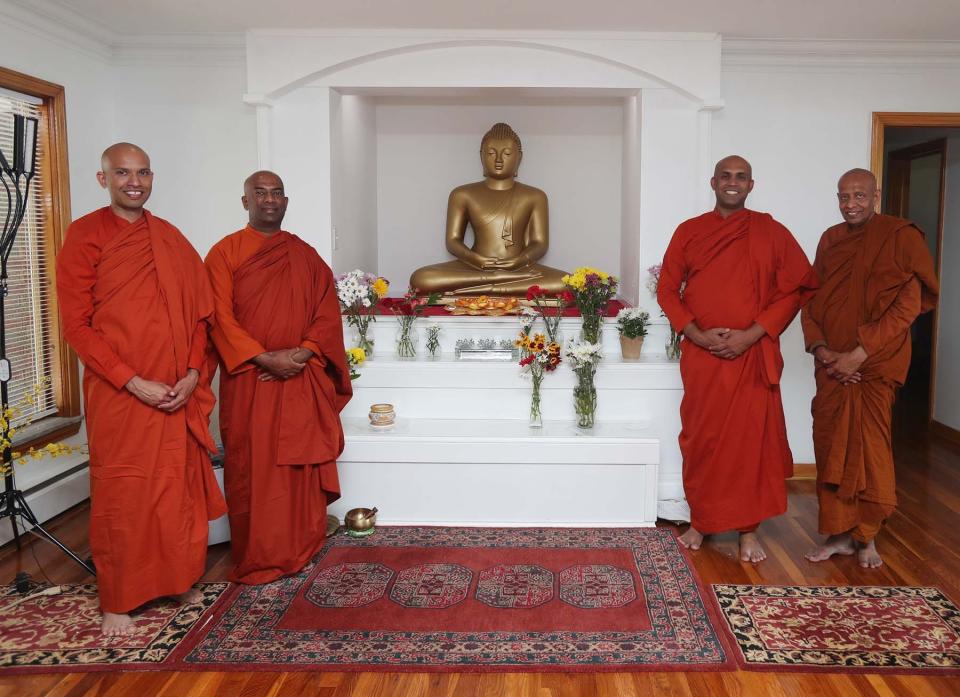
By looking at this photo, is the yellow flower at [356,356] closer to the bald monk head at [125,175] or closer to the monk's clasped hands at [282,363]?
the monk's clasped hands at [282,363]

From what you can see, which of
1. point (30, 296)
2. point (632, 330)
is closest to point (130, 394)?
point (30, 296)

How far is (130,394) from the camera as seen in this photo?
281 cm

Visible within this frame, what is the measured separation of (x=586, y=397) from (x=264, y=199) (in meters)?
1.82

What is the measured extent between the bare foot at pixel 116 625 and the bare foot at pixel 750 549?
97.4 inches

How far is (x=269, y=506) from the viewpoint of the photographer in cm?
335

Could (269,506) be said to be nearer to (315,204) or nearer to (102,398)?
(102,398)

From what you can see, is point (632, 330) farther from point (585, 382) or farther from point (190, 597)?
point (190, 597)

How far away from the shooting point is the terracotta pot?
4395 millimetres

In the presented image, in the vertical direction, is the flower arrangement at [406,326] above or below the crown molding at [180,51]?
below

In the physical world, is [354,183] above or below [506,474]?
above

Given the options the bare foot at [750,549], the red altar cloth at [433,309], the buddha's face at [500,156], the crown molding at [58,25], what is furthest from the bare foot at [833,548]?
the crown molding at [58,25]

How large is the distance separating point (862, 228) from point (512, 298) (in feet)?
7.00

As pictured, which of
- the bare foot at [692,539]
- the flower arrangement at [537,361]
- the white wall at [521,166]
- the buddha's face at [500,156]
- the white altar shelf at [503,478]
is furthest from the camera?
the white wall at [521,166]

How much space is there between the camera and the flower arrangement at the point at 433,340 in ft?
14.8
